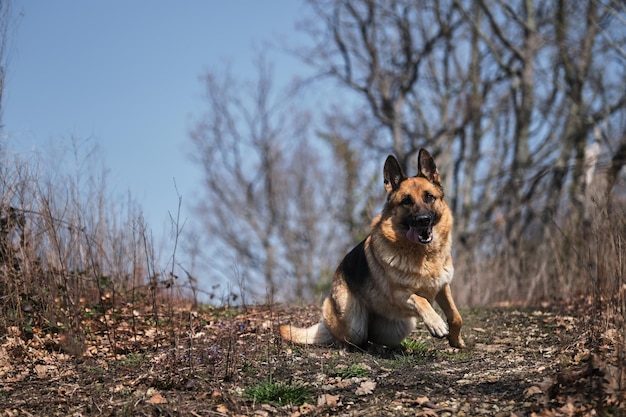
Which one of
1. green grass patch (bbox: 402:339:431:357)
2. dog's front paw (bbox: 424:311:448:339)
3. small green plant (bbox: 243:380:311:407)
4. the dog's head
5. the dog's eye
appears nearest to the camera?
small green plant (bbox: 243:380:311:407)

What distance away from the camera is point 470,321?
28.3 ft

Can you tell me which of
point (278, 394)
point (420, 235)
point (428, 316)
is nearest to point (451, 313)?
point (428, 316)

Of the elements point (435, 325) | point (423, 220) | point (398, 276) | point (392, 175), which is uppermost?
point (392, 175)

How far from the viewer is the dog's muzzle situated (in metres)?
6.21

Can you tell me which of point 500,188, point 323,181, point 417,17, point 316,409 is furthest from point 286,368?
point 323,181

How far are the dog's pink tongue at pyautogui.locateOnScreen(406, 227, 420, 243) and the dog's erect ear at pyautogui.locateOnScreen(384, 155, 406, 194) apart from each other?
57 centimetres

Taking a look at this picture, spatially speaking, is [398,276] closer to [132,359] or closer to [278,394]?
[278,394]

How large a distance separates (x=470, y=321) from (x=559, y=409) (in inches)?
177

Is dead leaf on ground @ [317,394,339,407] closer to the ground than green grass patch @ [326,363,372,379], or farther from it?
closer to the ground

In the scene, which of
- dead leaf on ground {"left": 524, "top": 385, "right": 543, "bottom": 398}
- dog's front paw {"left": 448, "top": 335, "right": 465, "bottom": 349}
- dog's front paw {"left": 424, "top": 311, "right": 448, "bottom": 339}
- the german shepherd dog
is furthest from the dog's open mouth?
dead leaf on ground {"left": 524, "top": 385, "right": 543, "bottom": 398}

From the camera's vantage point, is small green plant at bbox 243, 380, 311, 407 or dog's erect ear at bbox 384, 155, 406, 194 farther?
dog's erect ear at bbox 384, 155, 406, 194

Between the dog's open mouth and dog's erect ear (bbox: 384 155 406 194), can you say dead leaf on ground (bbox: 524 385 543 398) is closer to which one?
the dog's open mouth

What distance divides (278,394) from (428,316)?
1.79 metres

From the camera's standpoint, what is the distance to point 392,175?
6809 millimetres
